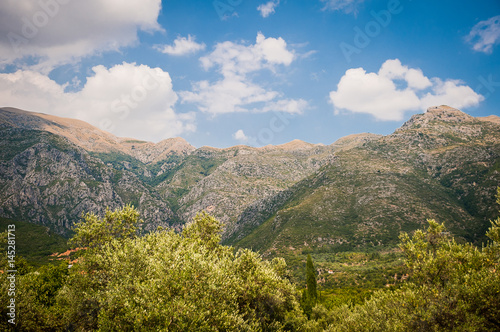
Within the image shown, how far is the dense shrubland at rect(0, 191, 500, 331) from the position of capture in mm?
17750

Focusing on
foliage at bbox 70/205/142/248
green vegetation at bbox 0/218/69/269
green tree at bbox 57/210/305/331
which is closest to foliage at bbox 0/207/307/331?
green tree at bbox 57/210/305/331

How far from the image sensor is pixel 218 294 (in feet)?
66.9

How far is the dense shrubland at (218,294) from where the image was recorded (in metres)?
17.8

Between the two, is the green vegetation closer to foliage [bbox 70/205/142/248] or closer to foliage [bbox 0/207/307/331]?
foliage [bbox 70/205/142/248]

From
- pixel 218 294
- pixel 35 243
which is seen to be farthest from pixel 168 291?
pixel 35 243

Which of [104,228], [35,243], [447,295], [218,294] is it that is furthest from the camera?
[35,243]

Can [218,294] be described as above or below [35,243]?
above

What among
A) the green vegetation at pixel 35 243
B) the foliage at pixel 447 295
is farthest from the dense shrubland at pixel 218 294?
the green vegetation at pixel 35 243

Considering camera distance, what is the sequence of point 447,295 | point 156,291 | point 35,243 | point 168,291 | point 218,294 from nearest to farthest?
point 156,291
point 168,291
point 447,295
point 218,294
point 35,243

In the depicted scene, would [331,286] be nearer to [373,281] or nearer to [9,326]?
[373,281]

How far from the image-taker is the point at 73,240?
32.3 m

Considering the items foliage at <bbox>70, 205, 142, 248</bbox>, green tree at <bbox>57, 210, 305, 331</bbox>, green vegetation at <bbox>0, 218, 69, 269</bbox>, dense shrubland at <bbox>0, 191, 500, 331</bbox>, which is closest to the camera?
green tree at <bbox>57, 210, 305, 331</bbox>

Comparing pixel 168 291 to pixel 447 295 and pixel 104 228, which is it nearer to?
pixel 104 228

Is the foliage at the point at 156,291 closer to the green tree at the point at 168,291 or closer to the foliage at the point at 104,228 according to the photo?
the green tree at the point at 168,291
